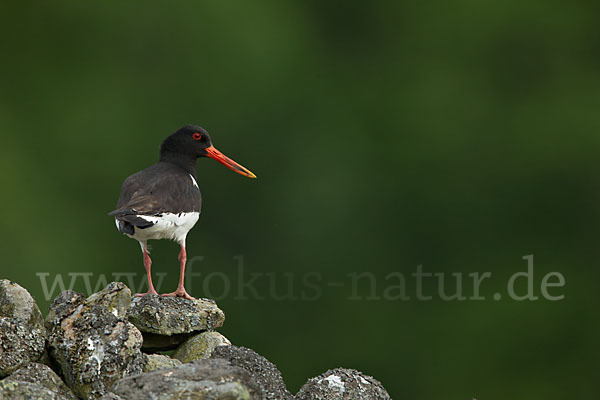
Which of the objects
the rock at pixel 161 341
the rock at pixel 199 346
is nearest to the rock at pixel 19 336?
the rock at pixel 161 341

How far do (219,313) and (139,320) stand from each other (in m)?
0.44

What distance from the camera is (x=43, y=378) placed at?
379 cm

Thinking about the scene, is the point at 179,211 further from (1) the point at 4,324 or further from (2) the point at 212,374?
(2) the point at 212,374

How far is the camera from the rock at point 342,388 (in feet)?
13.3

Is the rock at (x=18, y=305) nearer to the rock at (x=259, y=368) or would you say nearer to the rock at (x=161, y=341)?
the rock at (x=161, y=341)

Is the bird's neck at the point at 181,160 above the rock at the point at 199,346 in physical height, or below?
above

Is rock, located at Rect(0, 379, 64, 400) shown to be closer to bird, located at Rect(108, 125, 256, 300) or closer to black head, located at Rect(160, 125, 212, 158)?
bird, located at Rect(108, 125, 256, 300)

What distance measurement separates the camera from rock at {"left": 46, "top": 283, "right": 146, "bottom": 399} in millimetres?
3809

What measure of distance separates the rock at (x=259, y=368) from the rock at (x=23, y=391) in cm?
82

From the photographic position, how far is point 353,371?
166 inches

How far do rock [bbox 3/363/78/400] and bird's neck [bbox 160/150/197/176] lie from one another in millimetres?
2277

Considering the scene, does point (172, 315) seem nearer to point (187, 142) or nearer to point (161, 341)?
point (161, 341)

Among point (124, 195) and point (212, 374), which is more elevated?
point (124, 195)

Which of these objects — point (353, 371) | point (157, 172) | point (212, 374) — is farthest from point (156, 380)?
point (157, 172)
